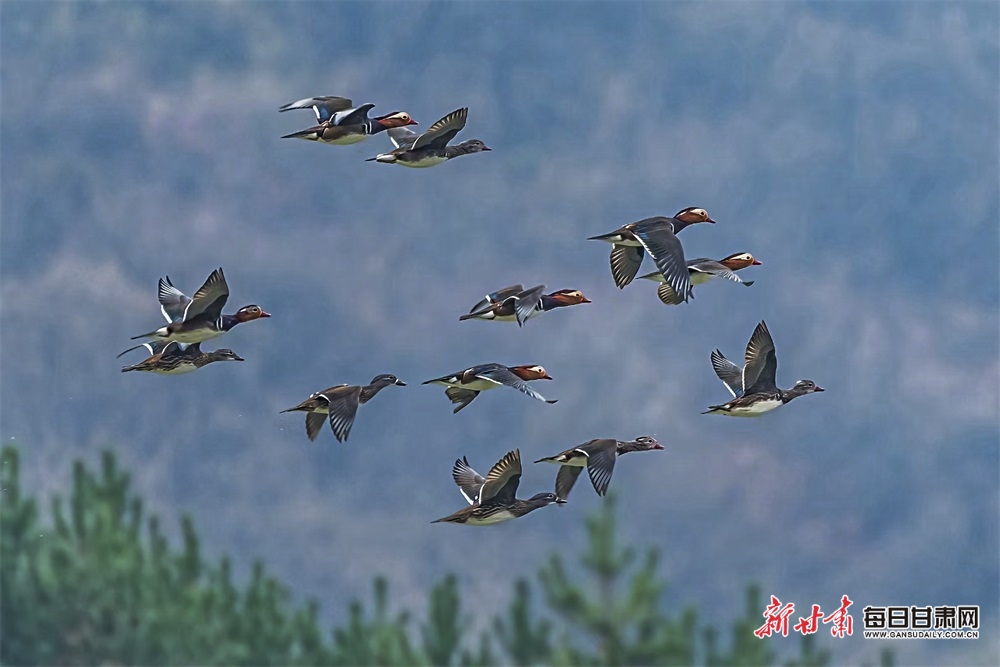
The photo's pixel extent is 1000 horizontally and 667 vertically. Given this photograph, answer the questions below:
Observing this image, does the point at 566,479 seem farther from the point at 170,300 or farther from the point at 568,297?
the point at 170,300

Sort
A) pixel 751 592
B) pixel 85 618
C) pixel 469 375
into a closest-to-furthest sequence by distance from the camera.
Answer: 1. pixel 469 375
2. pixel 751 592
3. pixel 85 618

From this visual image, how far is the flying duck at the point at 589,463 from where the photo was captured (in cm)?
2266

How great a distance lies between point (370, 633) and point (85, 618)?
5112 mm

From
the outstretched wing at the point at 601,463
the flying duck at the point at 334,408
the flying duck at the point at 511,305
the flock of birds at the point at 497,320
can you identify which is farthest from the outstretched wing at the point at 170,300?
the outstretched wing at the point at 601,463

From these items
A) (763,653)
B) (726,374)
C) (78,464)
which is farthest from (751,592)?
(78,464)

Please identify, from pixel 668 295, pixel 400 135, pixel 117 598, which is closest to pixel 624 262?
pixel 668 295

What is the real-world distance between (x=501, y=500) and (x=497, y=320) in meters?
2.31

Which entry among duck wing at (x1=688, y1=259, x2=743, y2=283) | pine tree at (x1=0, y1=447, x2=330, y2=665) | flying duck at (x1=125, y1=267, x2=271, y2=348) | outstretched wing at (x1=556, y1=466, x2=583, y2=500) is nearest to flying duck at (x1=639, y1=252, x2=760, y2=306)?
duck wing at (x1=688, y1=259, x2=743, y2=283)

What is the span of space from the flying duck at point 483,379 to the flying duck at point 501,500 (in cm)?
95

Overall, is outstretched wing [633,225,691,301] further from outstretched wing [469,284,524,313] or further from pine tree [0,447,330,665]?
pine tree [0,447,330,665]

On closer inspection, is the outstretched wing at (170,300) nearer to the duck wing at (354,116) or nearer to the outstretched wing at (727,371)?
the duck wing at (354,116)

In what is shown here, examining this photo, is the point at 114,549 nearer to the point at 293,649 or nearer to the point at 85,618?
the point at 85,618

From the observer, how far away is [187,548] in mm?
33062

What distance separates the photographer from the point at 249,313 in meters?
24.2
